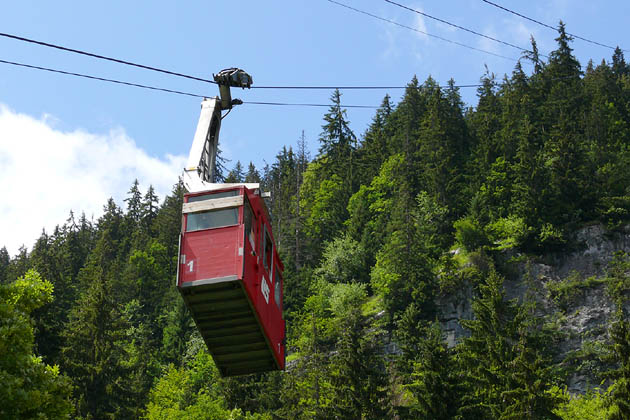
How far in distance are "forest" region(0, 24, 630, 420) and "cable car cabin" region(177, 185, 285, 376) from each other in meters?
5.21

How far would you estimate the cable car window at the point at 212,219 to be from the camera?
680 inches

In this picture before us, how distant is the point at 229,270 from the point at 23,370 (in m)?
6.86

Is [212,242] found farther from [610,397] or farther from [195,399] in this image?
[195,399]

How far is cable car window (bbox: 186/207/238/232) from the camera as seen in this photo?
56.7 feet

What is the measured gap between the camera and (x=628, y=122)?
9094cm

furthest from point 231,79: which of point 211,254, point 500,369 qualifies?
point 500,369

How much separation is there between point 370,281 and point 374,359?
116 feet

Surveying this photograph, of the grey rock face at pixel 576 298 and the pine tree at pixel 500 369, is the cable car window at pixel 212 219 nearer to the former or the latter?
the pine tree at pixel 500 369

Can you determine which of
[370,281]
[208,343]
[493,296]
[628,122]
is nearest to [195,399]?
[493,296]

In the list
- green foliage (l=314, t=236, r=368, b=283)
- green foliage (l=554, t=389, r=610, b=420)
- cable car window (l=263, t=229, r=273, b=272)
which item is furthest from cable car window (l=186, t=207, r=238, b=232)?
green foliage (l=314, t=236, r=368, b=283)

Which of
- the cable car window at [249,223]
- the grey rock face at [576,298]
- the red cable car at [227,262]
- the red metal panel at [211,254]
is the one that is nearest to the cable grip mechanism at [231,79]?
the red cable car at [227,262]

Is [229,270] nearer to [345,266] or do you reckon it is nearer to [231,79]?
[231,79]

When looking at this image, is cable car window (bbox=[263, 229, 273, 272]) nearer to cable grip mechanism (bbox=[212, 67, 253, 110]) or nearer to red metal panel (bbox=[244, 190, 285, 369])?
red metal panel (bbox=[244, 190, 285, 369])

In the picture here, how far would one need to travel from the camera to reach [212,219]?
17406 millimetres
